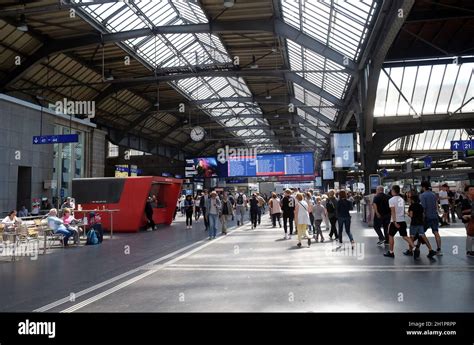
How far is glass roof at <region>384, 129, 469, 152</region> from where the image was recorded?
124 feet

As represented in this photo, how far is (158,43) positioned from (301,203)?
15.9m

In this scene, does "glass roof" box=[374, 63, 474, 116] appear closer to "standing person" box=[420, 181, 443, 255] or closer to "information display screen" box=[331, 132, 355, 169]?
"information display screen" box=[331, 132, 355, 169]

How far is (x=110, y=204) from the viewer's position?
1736 centimetres

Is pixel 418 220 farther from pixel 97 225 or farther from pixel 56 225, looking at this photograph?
pixel 56 225

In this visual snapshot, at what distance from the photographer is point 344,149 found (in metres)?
21.7

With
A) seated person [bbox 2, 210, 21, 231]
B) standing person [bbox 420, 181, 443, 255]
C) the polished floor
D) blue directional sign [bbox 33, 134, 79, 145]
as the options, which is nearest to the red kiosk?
blue directional sign [bbox 33, 134, 79, 145]

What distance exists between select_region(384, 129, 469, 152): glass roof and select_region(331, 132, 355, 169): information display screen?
19.5 m

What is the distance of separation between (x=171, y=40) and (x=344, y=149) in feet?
38.0

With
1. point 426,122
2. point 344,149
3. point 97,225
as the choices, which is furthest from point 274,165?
point 97,225

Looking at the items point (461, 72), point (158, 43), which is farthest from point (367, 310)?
point (158, 43)

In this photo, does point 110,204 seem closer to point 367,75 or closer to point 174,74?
point 174,74

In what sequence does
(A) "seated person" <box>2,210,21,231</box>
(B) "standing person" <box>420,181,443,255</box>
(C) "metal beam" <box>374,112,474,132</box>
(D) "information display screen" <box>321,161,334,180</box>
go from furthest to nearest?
(D) "information display screen" <box>321,161,334,180</box> < (C) "metal beam" <box>374,112,474,132</box> < (A) "seated person" <box>2,210,21,231</box> < (B) "standing person" <box>420,181,443,255</box>

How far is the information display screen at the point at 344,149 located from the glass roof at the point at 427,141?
19468mm

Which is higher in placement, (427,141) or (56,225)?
(427,141)
